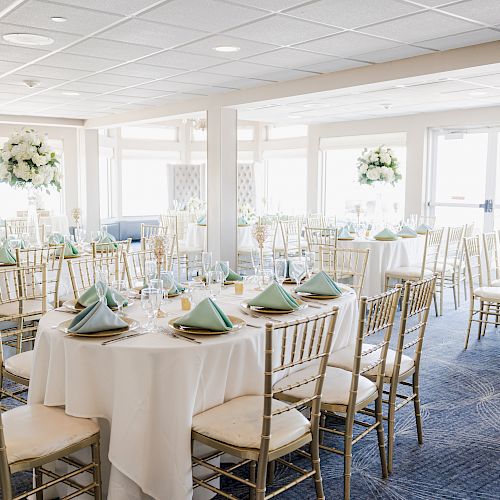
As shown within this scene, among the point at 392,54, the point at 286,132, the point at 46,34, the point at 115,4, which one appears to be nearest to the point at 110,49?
the point at 46,34

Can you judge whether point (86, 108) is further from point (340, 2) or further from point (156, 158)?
point (340, 2)

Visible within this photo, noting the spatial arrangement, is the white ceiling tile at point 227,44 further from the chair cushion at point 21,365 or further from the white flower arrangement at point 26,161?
the chair cushion at point 21,365

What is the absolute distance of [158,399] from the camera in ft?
8.91

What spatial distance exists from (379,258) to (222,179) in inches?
97.7

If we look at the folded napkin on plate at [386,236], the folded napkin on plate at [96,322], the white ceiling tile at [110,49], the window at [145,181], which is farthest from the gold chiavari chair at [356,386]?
the window at [145,181]

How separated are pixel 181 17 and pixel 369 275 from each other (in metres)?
4.15

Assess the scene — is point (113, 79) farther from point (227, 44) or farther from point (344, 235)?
point (344, 235)

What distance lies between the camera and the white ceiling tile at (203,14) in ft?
13.8

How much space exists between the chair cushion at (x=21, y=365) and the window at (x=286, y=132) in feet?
36.0

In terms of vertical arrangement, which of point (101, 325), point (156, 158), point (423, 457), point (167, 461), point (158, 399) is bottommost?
point (423, 457)

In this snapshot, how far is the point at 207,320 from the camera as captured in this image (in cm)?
300

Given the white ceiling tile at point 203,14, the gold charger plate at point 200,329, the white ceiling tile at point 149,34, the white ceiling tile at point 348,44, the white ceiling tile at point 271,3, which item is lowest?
the gold charger plate at point 200,329

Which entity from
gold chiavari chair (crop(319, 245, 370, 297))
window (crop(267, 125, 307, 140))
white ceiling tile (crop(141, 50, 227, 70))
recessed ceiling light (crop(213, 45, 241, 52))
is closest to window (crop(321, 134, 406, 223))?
window (crop(267, 125, 307, 140))

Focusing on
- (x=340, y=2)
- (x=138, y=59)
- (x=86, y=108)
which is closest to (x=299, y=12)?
(x=340, y=2)
